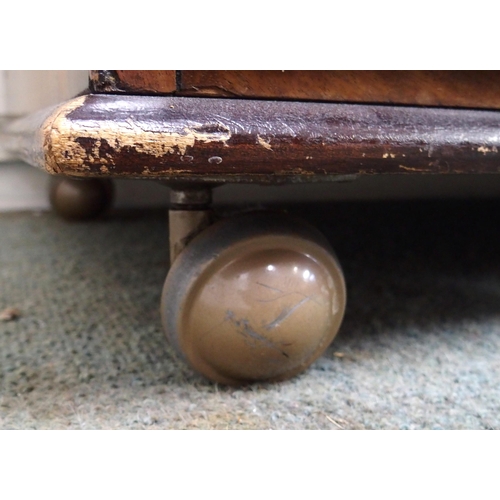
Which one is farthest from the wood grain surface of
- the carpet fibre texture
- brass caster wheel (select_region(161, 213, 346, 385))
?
the carpet fibre texture

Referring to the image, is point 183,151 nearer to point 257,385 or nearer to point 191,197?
point 191,197

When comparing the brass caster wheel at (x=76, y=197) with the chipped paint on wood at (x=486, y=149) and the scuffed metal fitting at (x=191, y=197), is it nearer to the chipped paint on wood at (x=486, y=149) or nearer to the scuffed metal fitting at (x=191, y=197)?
the scuffed metal fitting at (x=191, y=197)

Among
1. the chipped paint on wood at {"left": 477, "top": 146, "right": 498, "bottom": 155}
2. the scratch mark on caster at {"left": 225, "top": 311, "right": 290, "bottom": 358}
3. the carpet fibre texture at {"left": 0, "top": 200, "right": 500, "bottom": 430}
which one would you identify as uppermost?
the chipped paint on wood at {"left": 477, "top": 146, "right": 498, "bottom": 155}

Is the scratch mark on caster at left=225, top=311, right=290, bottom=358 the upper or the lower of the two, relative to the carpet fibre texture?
upper

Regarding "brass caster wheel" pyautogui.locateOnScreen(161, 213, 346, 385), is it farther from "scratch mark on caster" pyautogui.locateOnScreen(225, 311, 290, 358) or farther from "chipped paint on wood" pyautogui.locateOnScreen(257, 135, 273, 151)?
"chipped paint on wood" pyautogui.locateOnScreen(257, 135, 273, 151)

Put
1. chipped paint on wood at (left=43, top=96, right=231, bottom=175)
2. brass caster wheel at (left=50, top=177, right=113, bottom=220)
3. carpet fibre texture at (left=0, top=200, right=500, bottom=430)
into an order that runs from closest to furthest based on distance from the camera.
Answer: chipped paint on wood at (left=43, top=96, right=231, bottom=175) → carpet fibre texture at (left=0, top=200, right=500, bottom=430) → brass caster wheel at (left=50, top=177, right=113, bottom=220)
